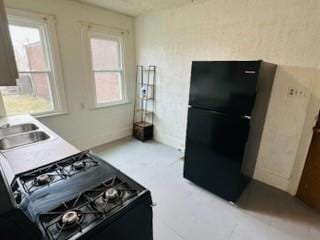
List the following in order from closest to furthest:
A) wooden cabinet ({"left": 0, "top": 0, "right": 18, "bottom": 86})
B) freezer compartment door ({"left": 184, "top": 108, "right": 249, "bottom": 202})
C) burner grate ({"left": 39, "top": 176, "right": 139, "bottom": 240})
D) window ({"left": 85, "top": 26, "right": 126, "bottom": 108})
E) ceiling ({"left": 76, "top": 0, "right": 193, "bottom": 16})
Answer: wooden cabinet ({"left": 0, "top": 0, "right": 18, "bottom": 86})
burner grate ({"left": 39, "top": 176, "right": 139, "bottom": 240})
freezer compartment door ({"left": 184, "top": 108, "right": 249, "bottom": 202})
ceiling ({"left": 76, "top": 0, "right": 193, "bottom": 16})
window ({"left": 85, "top": 26, "right": 126, "bottom": 108})

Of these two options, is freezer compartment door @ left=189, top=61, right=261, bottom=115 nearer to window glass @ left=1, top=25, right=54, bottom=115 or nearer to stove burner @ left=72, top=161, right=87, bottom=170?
stove burner @ left=72, top=161, right=87, bottom=170

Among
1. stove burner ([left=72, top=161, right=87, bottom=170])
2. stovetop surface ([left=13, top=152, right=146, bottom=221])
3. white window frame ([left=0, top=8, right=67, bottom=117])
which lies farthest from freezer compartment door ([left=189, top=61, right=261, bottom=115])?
white window frame ([left=0, top=8, right=67, bottom=117])

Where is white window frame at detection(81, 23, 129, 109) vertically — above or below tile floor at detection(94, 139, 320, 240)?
above

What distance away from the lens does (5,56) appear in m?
0.70

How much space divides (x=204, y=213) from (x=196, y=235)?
1.04 feet

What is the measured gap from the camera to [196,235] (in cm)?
175

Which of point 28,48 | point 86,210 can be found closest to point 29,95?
point 28,48

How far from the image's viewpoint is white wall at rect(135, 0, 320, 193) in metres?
2.01

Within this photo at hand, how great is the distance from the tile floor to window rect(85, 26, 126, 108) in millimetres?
1643

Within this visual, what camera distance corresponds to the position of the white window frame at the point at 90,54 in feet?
10.1

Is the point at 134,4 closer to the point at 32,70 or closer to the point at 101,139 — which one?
the point at 32,70

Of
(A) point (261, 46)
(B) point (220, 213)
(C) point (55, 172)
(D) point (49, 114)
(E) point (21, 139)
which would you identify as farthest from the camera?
(D) point (49, 114)

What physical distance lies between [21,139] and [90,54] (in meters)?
1.89

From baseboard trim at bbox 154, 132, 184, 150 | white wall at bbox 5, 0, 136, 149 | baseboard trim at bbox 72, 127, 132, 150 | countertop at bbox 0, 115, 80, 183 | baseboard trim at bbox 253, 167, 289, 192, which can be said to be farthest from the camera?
baseboard trim at bbox 154, 132, 184, 150
